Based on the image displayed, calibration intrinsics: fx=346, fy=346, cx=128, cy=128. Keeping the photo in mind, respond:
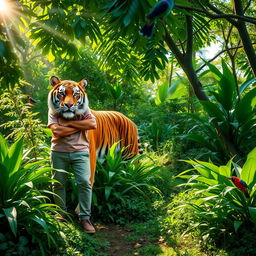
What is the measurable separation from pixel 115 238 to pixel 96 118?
5.99ft

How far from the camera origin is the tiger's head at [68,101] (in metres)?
4.00

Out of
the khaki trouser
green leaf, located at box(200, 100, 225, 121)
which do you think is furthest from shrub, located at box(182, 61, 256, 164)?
the khaki trouser

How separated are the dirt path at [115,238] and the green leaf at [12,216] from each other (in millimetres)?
1138

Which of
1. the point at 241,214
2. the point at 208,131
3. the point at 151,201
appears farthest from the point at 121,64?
the point at 241,214

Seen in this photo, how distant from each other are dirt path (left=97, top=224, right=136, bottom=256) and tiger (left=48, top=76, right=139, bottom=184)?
626 mm

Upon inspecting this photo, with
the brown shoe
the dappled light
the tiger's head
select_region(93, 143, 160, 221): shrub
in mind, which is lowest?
the brown shoe

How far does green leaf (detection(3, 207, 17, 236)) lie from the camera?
2839 millimetres

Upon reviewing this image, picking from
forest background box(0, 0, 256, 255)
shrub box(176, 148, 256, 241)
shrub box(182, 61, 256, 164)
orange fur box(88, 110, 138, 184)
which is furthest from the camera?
shrub box(182, 61, 256, 164)

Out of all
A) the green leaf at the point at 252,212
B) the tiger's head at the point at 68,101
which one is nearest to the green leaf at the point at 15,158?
the tiger's head at the point at 68,101

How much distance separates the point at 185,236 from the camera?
3.70 metres

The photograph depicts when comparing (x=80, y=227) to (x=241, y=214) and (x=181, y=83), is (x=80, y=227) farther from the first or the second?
(x=181, y=83)

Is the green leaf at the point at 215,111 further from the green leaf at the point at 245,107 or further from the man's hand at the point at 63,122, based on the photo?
the man's hand at the point at 63,122

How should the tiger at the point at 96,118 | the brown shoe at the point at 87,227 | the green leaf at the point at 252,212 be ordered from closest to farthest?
the green leaf at the point at 252,212
the brown shoe at the point at 87,227
the tiger at the point at 96,118

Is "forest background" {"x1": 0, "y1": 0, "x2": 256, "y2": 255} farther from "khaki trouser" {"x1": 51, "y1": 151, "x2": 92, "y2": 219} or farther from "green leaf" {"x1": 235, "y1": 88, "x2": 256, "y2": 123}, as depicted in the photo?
"khaki trouser" {"x1": 51, "y1": 151, "x2": 92, "y2": 219}
